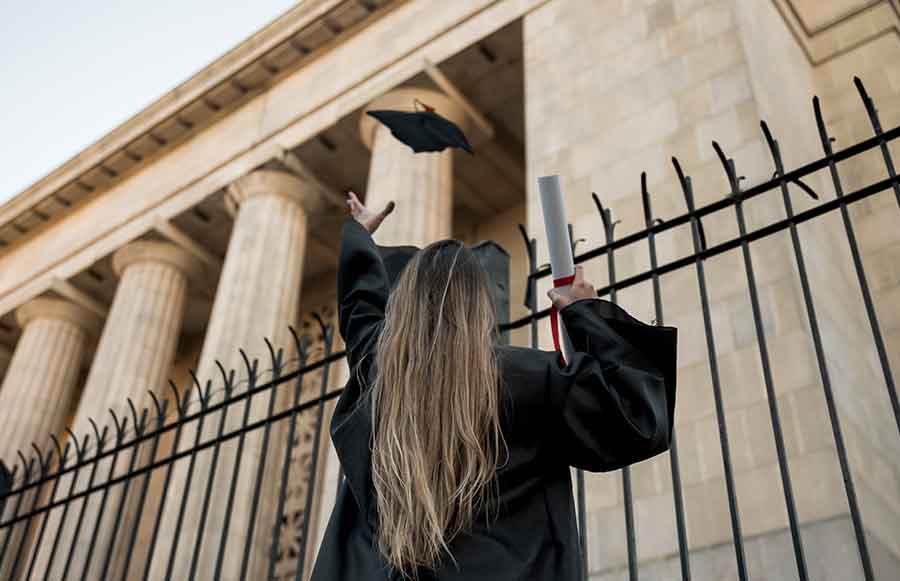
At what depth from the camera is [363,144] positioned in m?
18.1

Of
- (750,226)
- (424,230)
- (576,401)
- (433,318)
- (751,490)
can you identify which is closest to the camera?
(576,401)

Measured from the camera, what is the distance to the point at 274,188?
17984mm

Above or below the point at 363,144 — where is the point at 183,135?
above

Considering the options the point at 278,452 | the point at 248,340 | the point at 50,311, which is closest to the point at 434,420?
the point at 278,452

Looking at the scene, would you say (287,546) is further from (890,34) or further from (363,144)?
(890,34)

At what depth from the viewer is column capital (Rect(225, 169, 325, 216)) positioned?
18.0 m

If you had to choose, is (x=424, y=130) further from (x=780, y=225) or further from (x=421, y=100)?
(x=421, y=100)

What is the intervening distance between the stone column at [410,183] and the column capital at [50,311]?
943cm

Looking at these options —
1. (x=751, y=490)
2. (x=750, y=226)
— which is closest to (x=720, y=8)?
(x=750, y=226)

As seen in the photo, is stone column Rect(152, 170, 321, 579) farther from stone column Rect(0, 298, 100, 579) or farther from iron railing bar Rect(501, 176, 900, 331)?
iron railing bar Rect(501, 176, 900, 331)

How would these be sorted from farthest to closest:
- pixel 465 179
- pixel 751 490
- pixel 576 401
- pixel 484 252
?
pixel 465 179 → pixel 751 490 → pixel 484 252 → pixel 576 401

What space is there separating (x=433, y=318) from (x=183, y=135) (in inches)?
743

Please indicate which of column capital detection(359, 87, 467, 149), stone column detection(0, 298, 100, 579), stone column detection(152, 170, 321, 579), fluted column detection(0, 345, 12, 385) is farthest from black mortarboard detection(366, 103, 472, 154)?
fluted column detection(0, 345, 12, 385)

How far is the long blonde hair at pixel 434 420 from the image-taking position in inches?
100
